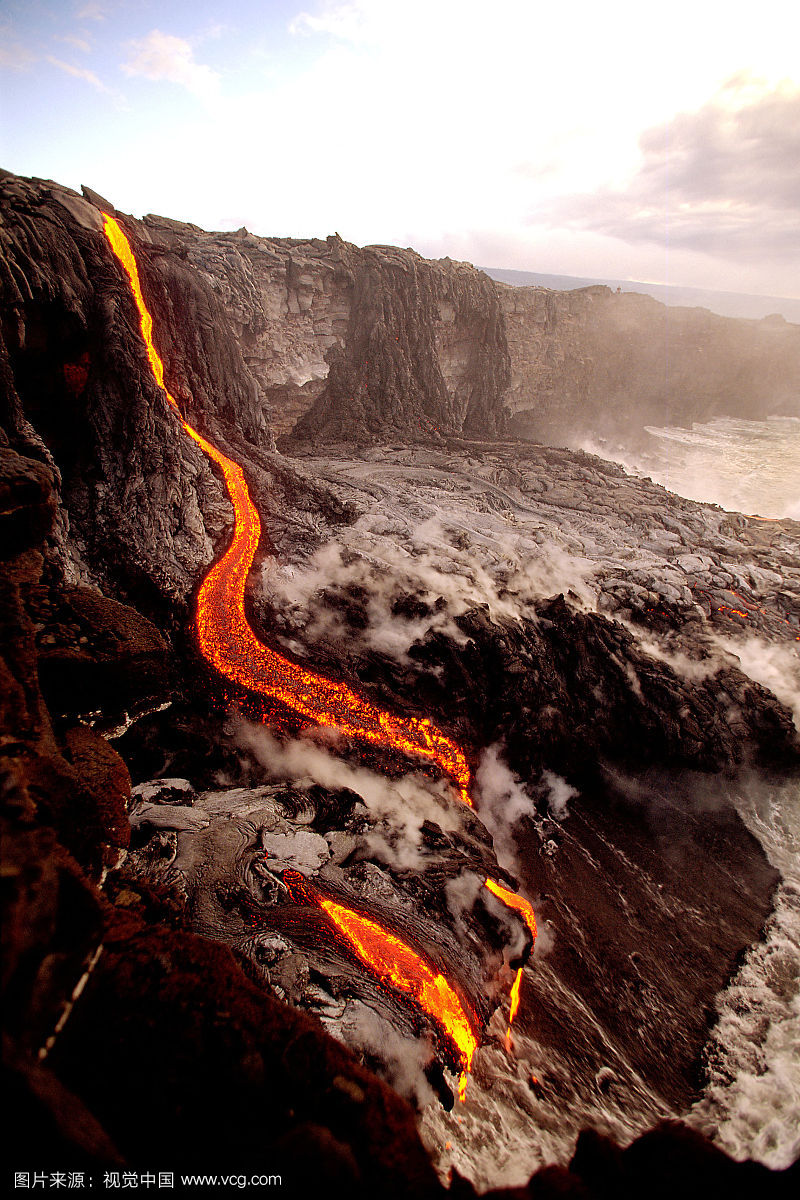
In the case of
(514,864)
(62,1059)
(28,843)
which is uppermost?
(28,843)

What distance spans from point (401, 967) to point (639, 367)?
66827mm

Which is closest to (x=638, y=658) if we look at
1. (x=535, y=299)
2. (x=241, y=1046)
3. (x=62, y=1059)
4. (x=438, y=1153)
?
(x=438, y=1153)

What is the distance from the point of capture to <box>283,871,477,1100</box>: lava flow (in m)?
9.18

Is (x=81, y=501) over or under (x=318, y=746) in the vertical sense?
over

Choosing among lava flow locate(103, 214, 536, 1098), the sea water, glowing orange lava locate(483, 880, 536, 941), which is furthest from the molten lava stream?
the sea water

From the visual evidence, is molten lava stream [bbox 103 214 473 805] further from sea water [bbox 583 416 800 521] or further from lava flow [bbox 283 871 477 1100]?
sea water [bbox 583 416 800 521]

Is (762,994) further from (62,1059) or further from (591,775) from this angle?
(62,1059)

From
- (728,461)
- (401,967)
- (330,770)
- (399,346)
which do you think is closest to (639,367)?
(728,461)

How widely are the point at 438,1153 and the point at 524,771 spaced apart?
1075 cm

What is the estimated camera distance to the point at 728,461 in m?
47.8

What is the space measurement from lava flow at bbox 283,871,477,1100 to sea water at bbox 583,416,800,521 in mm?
41425

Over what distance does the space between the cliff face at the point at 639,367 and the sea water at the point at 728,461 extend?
10.7 ft

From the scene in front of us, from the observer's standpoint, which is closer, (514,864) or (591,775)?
(514,864)

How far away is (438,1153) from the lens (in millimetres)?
7566
